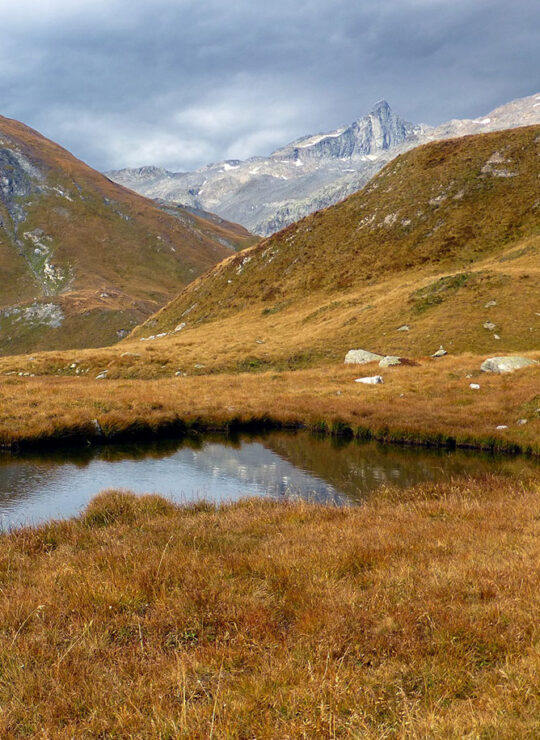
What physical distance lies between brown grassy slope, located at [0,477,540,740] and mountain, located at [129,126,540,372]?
107 feet

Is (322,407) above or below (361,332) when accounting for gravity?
below

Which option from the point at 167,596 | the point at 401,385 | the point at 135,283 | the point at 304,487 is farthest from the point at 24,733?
the point at 135,283

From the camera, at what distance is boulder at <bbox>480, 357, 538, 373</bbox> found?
90.8ft

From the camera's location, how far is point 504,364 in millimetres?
28234

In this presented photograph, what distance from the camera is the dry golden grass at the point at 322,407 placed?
21.7m

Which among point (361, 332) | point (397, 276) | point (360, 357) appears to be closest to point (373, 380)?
point (360, 357)

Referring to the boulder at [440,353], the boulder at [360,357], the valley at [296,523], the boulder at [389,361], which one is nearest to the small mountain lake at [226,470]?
the valley at [296,523]

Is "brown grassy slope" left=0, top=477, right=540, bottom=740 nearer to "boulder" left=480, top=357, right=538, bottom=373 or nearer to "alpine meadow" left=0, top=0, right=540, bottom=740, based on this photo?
"alpine meadow" left=0, top=0, right=540, bottom=740

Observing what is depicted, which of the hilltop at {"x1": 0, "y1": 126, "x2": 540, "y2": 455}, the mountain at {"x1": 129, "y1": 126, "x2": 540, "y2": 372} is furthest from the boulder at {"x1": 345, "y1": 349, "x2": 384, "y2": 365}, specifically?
the mountain at {"x1": 129, "y1": 126, "x2": 540, "y2": 372}

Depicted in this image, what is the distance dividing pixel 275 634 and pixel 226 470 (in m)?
13.8

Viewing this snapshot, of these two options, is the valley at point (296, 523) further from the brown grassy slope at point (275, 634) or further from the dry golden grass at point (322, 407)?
the dry golden grass at point (322, 407)

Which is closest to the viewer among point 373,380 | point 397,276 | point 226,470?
point 226,470

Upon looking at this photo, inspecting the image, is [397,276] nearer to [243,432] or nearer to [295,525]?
[243,432]

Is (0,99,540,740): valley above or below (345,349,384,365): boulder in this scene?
below
